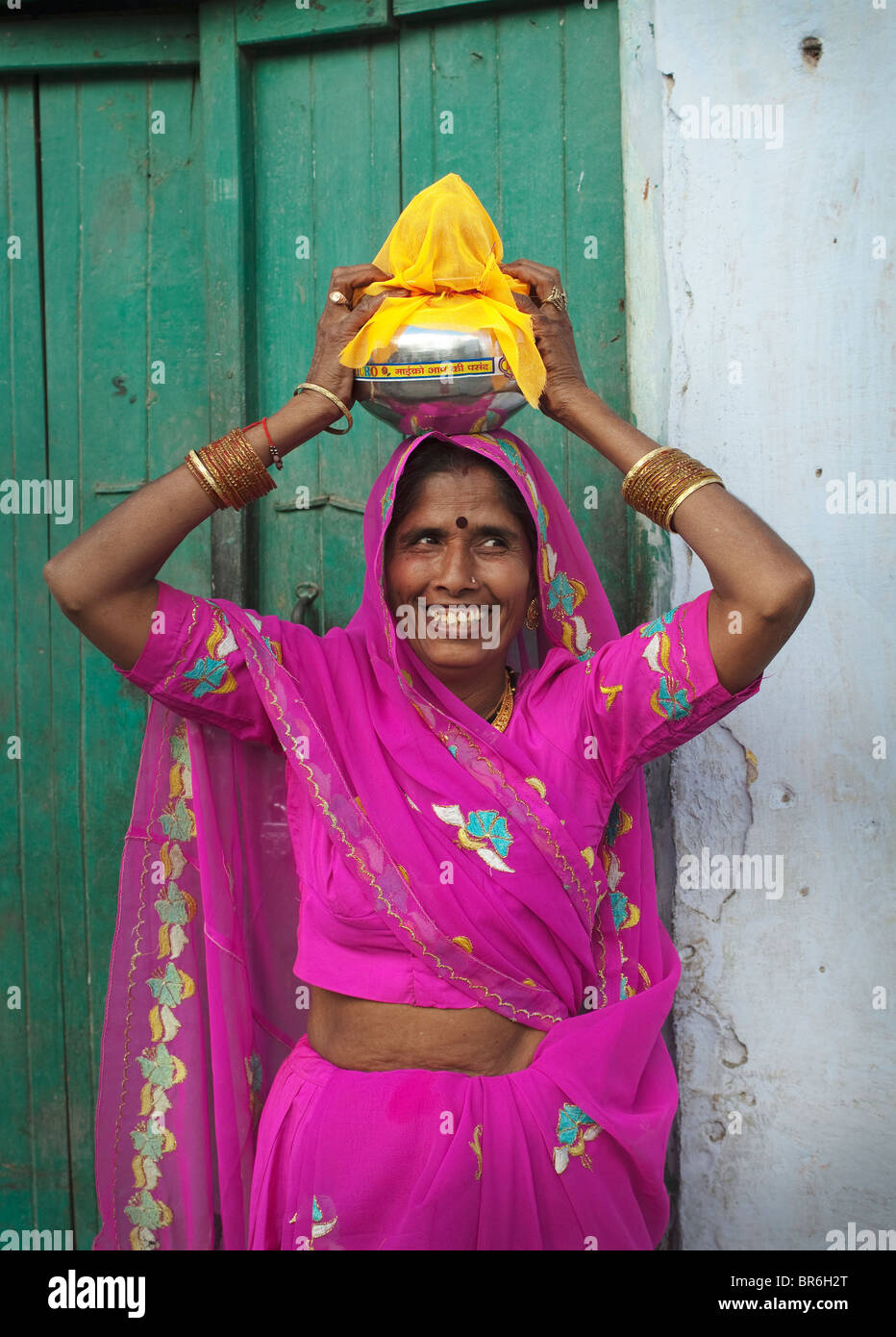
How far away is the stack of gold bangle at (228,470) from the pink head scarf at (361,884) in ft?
0.72

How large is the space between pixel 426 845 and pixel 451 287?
0.98 m

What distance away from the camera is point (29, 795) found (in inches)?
114

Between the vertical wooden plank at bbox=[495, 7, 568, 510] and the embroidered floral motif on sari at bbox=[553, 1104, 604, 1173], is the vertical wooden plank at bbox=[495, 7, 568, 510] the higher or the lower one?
the higher one

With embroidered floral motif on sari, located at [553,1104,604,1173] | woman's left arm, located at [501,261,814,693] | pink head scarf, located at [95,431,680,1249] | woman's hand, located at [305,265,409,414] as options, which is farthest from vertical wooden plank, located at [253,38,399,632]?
embroidered floral motif on sari, located at [553,1104,604,1173]

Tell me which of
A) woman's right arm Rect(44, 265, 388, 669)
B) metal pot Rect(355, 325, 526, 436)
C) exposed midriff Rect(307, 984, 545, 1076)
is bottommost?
exposed midriff Rect(307, 984, 545, 1076)

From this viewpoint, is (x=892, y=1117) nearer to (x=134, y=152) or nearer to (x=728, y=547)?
(x=728, y=547)

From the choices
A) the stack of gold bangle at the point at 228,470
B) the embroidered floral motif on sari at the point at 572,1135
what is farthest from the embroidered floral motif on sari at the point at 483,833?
the stack of gold bangle at the point at 228,470

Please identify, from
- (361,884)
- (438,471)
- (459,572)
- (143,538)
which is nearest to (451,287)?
(438,471)

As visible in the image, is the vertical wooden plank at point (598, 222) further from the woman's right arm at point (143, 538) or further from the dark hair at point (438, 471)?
the woman's right arm at point (143, 538)

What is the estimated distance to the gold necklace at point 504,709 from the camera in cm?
217

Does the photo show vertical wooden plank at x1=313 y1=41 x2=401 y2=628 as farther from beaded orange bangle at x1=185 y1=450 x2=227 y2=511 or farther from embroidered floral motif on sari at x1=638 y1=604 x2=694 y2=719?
embroidered floral motif on sari at x1=638 y1=604 x2=694 y2=719

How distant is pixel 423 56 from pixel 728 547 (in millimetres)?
1560

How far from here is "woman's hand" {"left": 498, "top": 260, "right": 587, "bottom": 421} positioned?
6.85ft
